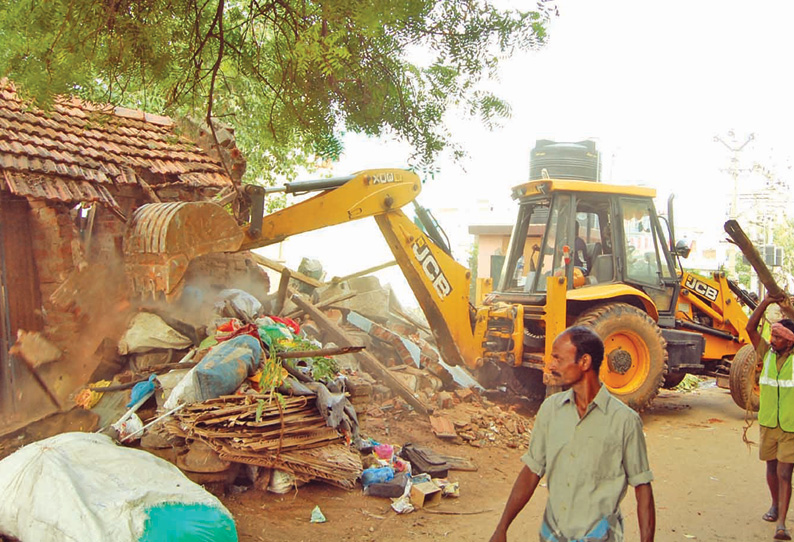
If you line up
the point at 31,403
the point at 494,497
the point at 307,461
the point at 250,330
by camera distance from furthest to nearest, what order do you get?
the point at 31,403 → the point at 250,330 → the point at 494,497 → the point at 307,461

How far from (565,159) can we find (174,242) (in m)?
5.57

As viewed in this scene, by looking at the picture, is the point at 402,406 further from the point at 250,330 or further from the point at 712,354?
the point at 712,354

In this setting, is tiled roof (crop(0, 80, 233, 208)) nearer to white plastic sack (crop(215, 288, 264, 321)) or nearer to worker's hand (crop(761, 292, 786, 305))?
white plastic sack (crop(215, 288, 264, 321))

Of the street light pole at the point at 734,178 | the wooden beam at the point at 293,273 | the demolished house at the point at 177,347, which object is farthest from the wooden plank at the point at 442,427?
the street light pole at the point at 734,178

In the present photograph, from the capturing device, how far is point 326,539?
4594mm

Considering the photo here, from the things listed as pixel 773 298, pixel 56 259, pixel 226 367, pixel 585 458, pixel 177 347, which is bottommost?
pixel 177 347

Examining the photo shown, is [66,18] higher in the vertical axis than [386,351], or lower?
higher

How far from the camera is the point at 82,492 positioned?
3816 millimetres

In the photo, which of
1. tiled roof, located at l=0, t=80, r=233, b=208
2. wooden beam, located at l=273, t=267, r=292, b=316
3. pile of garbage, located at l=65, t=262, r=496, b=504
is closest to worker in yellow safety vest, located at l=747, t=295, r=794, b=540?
pile of garbage, located at l=65, t=262, r=496, b=504

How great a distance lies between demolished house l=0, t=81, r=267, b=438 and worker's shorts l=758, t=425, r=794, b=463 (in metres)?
5.29

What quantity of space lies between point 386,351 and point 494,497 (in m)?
3.94

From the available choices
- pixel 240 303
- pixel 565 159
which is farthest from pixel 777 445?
pixel 240 303

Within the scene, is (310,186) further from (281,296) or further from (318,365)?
(281,296)

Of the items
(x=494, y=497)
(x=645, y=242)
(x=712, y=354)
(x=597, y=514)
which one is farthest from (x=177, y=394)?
(x=712, y=354)
